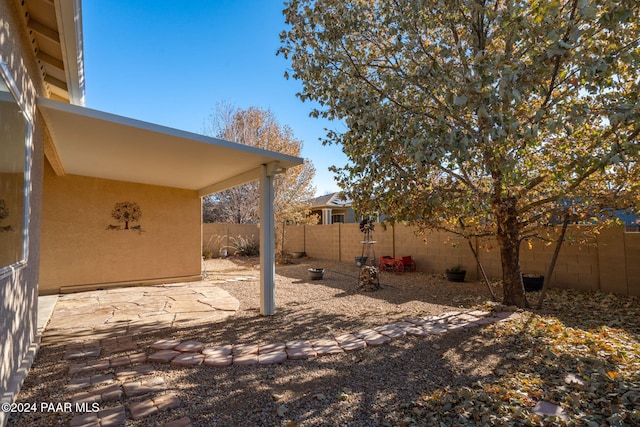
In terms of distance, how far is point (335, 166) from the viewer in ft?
17.6

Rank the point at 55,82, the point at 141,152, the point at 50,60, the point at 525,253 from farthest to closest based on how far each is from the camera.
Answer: the point at 525,253 < the point at 141,152 < the point at 55,82 < the point at 50,60

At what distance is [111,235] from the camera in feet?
24.7

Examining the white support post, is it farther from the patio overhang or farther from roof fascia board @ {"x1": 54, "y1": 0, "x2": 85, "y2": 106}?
roof fascia board @ {"x1": 54, "y1": 0, "x2": 85, "y2": 106}

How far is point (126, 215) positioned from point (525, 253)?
882 centimetres

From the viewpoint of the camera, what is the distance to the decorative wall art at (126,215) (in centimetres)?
757

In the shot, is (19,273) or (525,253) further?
(525,253)

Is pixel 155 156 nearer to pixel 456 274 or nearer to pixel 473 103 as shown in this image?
pixel 473 103

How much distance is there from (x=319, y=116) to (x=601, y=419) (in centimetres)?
435

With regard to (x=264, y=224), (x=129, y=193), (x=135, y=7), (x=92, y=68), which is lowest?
(x=264, y=224)

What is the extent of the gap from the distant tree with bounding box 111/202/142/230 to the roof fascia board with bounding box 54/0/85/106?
11.9ft

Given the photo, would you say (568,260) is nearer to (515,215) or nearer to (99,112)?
(515,215)

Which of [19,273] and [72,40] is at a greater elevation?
[72,40]

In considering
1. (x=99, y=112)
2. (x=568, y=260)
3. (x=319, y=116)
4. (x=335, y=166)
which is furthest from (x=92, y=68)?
(x=568, y=260)

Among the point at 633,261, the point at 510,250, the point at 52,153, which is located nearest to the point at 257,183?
the point at 52,153
